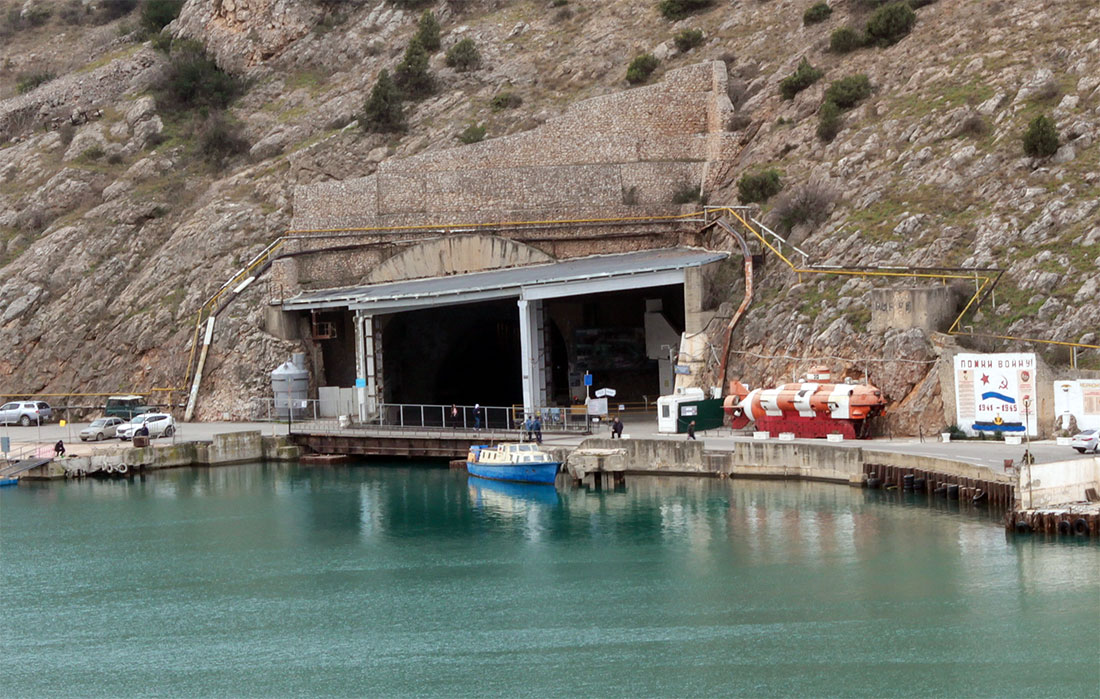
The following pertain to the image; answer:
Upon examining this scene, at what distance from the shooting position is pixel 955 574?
33906mm

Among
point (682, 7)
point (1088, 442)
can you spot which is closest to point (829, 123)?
point (682, 7)

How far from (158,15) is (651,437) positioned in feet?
198

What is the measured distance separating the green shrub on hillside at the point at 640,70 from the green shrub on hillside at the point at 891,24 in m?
12.2

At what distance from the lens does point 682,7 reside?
79750mm

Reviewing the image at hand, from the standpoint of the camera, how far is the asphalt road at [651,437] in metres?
42.1

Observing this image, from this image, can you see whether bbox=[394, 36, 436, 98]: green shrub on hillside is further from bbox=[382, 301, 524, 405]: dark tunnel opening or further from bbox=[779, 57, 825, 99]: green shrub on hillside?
bbox=[779, 57, 825, 99]: green shrub on hillside

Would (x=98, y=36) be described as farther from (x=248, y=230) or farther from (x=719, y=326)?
(x=719, y=326)

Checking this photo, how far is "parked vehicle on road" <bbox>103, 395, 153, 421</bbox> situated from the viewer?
65.2 meters

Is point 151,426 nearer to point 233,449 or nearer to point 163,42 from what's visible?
point 233,449

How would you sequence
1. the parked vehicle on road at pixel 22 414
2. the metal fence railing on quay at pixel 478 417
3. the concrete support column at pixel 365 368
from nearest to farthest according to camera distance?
the metal fence railing on quay at pixel 478 417 → the concrete support column at pixel 365 368 → the parked vehicle on road at pixel 22 414

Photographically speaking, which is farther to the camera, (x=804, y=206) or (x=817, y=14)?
(x=817, y=14)

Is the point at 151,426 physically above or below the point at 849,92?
below

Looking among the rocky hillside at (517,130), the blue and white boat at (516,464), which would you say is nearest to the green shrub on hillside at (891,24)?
the rocky hillside at (517,130)

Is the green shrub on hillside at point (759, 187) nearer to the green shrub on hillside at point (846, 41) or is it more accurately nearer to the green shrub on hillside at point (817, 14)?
the green shrub on hillside at point (846, 41)
